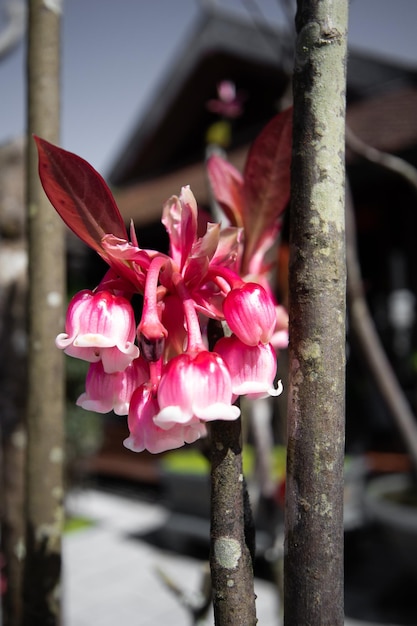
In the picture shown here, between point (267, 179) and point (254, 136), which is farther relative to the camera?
point (254, 136)

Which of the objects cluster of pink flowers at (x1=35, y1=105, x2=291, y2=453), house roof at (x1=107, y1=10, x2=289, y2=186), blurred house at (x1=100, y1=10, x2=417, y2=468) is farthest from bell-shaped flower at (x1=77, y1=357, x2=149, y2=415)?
house roof at (x1=107, y1=10, x2=289, y2=186)

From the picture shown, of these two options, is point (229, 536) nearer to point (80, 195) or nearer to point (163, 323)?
point (163, 323)

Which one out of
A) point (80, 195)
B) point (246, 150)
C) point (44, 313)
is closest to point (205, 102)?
point (246, 150)

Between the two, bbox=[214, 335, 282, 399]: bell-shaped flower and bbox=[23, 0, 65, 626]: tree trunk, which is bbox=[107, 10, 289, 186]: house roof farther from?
bbox=[214, 335, 282, 399]: bell-shaped flower

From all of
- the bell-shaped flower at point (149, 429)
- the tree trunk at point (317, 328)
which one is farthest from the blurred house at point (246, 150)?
the bell-shaped flower at point (149, 429)

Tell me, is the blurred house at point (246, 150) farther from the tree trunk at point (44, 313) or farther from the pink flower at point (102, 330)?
the pink flower at point (102, 330)

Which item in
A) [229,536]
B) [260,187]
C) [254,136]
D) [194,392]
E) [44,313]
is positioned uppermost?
[254,136]
